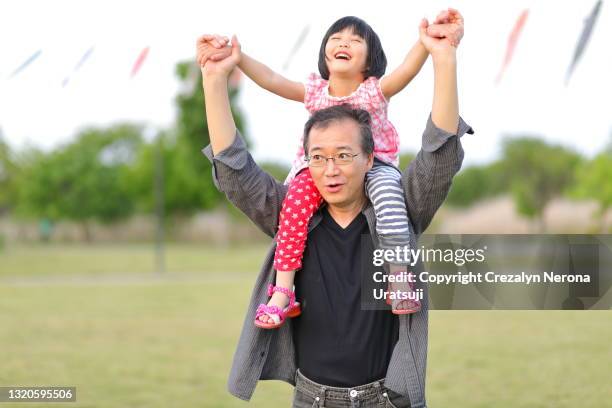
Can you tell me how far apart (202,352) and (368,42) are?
23.6ft

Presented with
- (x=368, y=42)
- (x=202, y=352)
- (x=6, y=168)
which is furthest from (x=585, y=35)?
(x=6, y=168)

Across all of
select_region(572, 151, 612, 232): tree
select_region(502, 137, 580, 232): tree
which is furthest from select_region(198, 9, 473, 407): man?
select_region(502, 137, 580, 232): tree

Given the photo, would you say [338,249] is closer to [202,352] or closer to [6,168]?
[202,352]

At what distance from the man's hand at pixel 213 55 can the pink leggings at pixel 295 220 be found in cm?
41

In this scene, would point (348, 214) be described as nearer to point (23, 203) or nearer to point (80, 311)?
point (80, 311)

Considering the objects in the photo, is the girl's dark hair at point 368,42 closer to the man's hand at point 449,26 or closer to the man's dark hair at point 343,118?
the man's dark hair at point 343,118

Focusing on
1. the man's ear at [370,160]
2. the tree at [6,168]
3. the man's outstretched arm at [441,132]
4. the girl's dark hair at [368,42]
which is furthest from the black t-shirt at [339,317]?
the tree at [6,168]

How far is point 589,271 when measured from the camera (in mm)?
2930

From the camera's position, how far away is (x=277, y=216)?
2.48m

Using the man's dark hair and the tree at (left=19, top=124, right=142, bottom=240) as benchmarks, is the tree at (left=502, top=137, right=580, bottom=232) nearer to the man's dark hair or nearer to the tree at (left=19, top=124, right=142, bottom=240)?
the tree at (left=19, top=124, right=142, bottom=240)

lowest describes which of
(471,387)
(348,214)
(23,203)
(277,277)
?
(471,387)

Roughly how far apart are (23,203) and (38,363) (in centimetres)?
5809

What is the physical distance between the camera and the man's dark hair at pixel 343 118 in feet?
7.66

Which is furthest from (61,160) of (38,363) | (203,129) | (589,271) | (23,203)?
(589,271)
